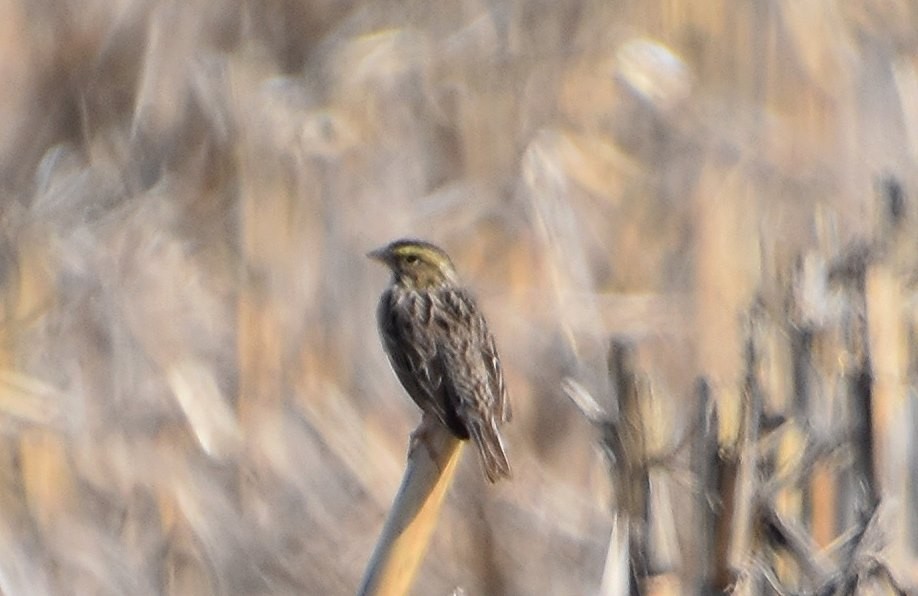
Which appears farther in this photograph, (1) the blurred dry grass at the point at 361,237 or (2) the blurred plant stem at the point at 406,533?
(1) the blurred dry grass at the point at 361,237

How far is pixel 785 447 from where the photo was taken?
8.66 ft

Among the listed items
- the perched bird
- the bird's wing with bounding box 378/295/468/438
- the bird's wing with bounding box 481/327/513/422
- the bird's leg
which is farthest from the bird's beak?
the bird's leg

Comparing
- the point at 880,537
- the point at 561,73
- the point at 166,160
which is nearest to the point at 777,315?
the point at 880,537

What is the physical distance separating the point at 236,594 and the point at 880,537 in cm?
158

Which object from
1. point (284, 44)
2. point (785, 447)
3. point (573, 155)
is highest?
point (284, 44)

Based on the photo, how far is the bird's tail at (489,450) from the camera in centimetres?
283

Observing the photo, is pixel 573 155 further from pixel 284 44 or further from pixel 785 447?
pixel 785 447

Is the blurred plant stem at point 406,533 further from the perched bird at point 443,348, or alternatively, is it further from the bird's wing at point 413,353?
the bird's wing at point 413,353

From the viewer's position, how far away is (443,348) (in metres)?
3.19

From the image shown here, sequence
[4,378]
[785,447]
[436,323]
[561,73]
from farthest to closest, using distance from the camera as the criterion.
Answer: [561,73] → [4,378] → [436,323] → [785,447]

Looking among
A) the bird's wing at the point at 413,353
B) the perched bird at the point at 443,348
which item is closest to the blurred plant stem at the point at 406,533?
the perched bird at the point at 443,348

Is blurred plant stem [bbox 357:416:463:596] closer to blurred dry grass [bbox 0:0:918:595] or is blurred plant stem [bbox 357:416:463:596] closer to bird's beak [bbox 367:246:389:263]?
blurred dry grass [bbox 0:0:918:595]

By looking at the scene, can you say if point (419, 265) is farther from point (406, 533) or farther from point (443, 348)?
point (406, 533)

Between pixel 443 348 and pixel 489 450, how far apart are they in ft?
1.34
